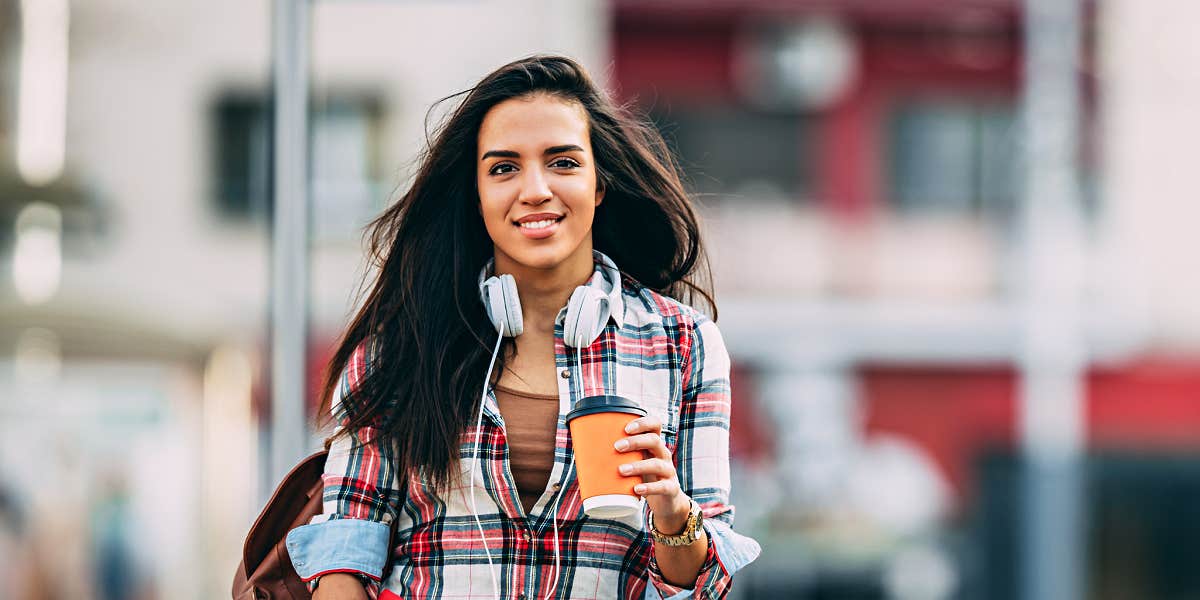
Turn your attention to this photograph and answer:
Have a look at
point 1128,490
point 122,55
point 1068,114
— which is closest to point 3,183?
point 122,55

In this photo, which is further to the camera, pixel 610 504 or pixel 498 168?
pixel 498 168

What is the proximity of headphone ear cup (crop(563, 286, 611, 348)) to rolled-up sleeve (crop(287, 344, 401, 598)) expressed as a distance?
10.9 inches

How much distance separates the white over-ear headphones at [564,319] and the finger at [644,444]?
0.47 ft

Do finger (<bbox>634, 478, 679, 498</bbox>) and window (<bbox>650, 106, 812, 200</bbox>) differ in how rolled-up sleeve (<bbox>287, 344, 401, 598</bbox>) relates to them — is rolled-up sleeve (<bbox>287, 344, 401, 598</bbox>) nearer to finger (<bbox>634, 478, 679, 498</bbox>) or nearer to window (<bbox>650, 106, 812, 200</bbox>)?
finger (<bbox>634, 478, 679, 498</bbox>)

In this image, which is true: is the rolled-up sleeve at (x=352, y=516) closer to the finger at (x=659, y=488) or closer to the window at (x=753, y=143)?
the finger at (x=659, y=488)

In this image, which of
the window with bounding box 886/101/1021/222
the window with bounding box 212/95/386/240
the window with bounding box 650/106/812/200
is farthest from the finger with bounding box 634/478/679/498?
the window with bounding box 886/101/1021/222

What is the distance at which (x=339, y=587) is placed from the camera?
2025 millimetres

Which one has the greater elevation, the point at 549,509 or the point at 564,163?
the point at 564,163

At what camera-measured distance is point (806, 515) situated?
1229cm

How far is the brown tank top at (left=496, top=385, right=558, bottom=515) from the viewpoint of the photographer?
2051 millimetres

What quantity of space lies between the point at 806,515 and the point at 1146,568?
4.98 metres

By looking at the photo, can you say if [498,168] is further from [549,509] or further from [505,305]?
[549,509]

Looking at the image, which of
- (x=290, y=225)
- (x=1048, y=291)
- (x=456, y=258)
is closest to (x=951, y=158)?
(x=1048, y=291)

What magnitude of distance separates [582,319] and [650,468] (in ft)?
0.83
